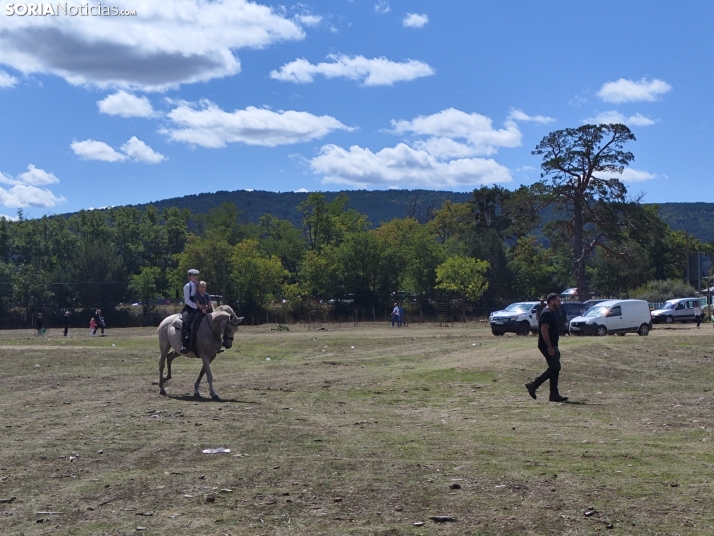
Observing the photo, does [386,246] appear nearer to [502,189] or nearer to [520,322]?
[502,189]

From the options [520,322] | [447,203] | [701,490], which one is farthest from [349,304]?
[701,490]

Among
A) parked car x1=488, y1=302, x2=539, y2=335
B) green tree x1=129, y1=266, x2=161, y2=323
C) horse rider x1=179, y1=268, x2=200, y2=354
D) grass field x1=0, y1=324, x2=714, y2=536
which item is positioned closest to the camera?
grass field x1=0, y1=324, x2=714, y2=536

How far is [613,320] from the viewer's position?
40.4m

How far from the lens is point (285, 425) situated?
485 inches

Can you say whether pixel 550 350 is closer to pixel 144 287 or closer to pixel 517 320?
pixel 517 320

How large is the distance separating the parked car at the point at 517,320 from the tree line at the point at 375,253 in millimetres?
27781

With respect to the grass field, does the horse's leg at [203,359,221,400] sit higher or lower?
higher

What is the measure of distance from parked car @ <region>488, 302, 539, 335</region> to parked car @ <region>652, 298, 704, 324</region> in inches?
690

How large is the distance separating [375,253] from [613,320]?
51.8 m

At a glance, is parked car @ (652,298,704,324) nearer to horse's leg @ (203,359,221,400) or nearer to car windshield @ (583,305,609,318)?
car windshield @ (583,305,609,318)

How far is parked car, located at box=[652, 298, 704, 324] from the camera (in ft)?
186

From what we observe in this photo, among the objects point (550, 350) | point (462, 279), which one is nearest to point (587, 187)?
point (462, 279)

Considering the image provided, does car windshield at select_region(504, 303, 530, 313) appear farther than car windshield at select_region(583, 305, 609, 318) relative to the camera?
Yes

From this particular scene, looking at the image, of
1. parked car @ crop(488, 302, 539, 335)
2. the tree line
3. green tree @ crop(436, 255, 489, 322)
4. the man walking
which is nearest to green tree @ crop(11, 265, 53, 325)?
the tree line
